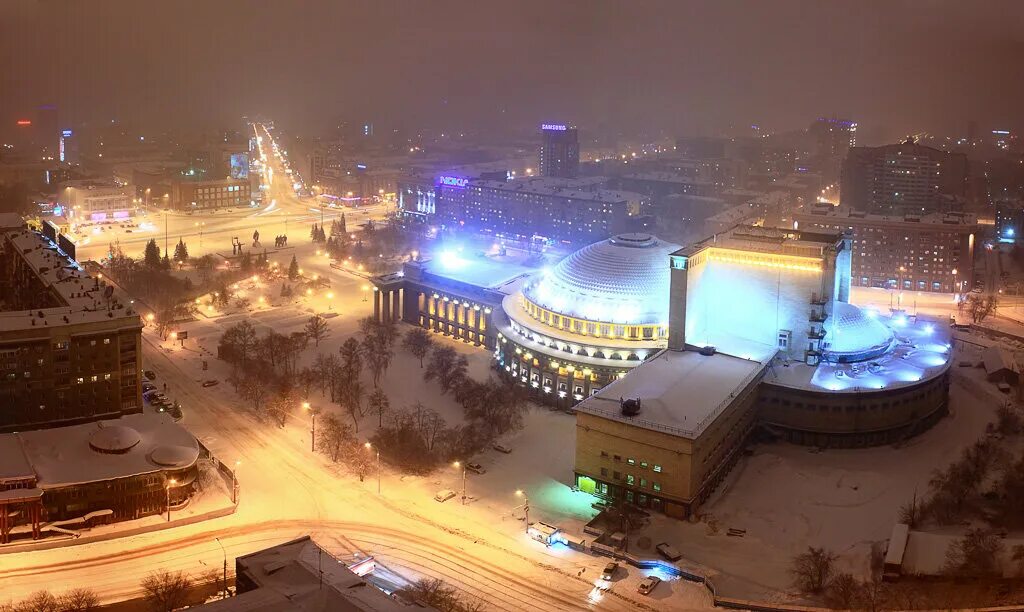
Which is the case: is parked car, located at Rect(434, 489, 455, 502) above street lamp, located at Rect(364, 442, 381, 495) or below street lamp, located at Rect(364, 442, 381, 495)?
below

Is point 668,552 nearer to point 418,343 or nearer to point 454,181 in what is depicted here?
point 418,343

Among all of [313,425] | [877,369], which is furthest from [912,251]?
[313,425]

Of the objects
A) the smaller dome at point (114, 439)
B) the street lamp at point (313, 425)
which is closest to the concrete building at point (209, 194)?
the street lamp at point (313, 425)

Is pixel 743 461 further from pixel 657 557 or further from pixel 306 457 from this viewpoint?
pixel 306 457

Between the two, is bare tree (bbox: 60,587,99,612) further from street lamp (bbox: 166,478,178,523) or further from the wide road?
the wide road

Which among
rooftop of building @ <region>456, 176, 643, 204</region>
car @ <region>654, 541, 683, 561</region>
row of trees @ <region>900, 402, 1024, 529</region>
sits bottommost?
car @ <region>654, 541, 683, 561</region>

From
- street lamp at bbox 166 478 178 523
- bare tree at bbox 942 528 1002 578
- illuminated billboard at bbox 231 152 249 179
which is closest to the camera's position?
bare tree at bbox 942 528 1002 578

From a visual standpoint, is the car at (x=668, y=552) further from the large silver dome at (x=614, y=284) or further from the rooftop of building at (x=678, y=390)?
the large silver dome at (x=614, y=284)

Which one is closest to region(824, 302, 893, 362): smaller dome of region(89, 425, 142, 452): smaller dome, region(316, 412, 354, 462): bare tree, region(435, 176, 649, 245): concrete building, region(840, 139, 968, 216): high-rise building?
region(316, 412, 354, 462): bare tree
